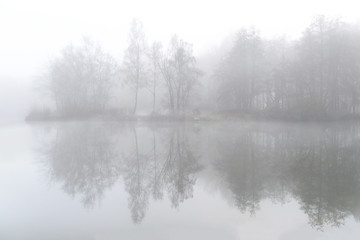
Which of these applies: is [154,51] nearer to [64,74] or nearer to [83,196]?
[64,74]

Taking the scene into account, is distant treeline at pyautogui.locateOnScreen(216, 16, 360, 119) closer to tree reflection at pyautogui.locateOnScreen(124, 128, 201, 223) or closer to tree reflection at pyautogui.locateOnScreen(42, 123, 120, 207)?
Answer: tree reflection at pyautogui.locateOnScreen(124, 128, 201, 223)

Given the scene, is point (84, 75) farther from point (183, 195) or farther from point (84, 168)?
point (183, 195)

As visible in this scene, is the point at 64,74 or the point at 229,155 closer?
the point at 229,155

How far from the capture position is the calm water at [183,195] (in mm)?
4918

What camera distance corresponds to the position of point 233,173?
27.4ft

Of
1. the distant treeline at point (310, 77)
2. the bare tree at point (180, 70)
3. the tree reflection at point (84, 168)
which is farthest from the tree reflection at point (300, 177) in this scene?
the bare tree at point (180, 70)

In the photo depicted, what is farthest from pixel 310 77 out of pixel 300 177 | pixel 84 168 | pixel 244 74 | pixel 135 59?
pixel 84 168

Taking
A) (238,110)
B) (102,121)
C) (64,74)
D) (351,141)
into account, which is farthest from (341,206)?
(64,74)

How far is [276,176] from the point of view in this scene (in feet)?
25.7

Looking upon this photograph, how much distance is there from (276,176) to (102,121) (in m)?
27.9

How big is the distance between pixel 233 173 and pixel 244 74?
26.6 meters

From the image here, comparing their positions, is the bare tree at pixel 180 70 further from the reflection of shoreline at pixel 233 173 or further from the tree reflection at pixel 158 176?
the tree reflection at pixel 158 176

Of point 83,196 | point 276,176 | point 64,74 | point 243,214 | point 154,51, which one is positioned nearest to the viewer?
point 243,214

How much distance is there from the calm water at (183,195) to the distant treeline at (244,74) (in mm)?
19654
